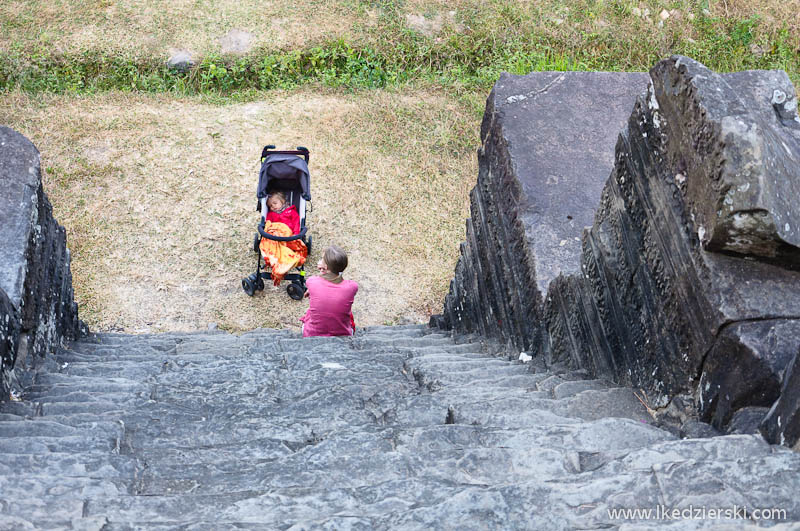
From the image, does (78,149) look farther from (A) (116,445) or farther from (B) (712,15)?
(B) (712,15)

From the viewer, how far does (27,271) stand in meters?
3.53

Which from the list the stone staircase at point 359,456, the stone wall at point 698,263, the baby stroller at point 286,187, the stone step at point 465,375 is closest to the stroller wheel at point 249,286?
A: the baby stroller at point 286,187

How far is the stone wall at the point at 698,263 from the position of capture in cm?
209

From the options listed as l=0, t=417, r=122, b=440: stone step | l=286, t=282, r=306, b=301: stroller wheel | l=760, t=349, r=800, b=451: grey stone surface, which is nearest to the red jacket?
l=286, t=282, r=306, b=301: stroller wheel

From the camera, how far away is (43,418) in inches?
95.6

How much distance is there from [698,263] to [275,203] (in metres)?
5.10

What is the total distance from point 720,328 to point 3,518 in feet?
6.04

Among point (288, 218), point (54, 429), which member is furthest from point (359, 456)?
point (288, 218)

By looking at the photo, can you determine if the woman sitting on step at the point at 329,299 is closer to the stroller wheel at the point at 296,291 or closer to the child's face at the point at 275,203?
the stroller wheel at the point at 296,291

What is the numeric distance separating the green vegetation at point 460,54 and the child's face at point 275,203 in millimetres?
2969

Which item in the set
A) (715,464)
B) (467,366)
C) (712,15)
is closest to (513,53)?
(712,15)

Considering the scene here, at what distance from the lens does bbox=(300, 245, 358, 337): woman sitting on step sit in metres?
5.17

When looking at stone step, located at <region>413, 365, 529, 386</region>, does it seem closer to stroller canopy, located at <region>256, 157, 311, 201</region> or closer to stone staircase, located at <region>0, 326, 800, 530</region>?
stone staircase, located at <region>0, 326, 800, 530</region>

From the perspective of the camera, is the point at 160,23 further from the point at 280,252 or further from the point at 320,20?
the point at 280,252
